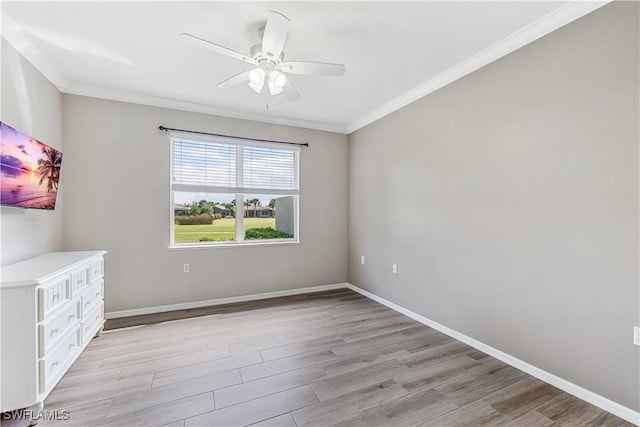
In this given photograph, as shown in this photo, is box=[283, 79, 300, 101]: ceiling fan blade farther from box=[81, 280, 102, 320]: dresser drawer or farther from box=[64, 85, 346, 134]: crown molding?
box=[81, 280, 102, 320]: dresser drawer

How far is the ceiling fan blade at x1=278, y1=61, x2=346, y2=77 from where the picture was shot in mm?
2098

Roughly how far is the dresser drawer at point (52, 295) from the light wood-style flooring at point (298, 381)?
61cm

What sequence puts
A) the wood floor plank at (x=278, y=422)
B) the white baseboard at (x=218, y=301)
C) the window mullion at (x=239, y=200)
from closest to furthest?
the wood floor plank at (x=278, y=422), the white baseboard at (x=218, y=301), the window mullion at (x=239, y=200)

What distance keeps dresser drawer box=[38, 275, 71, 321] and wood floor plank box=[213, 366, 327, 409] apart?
1226mm

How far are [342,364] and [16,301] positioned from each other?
2.24 metres

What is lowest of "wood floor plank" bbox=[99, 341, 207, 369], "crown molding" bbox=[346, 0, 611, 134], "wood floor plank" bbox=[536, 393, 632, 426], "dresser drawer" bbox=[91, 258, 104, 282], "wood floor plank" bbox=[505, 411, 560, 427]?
"wood floor plank" bbox=[99, 341, 207, 369]

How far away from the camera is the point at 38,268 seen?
80.0 inches

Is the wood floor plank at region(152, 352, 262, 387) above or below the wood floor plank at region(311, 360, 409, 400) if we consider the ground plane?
below

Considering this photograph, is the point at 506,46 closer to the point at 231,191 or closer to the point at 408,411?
the point at 408,411

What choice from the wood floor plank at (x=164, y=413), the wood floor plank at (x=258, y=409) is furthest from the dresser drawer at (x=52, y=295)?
the wood floor plank at (x=258, y=409)

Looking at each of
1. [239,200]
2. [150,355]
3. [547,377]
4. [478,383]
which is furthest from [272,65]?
[547,377]

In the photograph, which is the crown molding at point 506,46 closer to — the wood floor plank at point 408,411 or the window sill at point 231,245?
the window sill at point 231,245

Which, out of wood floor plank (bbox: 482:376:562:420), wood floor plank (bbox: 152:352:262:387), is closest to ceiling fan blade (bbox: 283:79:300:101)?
wood floor plank (bbox: 152:352:262:387)

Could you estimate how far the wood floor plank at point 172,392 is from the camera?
1824mm
